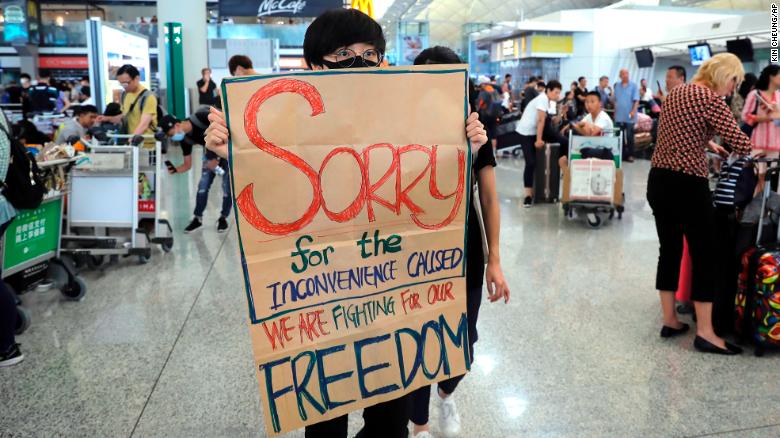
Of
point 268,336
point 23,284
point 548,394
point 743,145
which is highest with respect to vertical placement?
point 743,145

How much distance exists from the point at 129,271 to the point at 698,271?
4.12 meters

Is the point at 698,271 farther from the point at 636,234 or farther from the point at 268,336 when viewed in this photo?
the point at 636,234

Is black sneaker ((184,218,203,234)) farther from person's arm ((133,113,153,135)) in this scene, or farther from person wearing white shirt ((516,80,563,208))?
person wearing white shirt ((516,80,563,208))

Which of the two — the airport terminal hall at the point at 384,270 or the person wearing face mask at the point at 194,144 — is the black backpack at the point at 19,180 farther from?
the person wearing face mask at the point at 194,144

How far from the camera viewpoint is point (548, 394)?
2.92 metres

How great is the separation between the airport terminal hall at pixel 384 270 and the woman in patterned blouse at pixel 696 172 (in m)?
0.01

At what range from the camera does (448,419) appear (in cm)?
258

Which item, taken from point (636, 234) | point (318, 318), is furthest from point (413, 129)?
point (636, 234)

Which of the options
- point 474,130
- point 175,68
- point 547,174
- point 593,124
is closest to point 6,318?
point 474,130

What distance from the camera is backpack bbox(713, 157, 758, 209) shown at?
11.4ft

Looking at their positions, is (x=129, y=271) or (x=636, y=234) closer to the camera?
(x=129, y=271)

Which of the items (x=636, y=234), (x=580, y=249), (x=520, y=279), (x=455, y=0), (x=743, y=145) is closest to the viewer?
(x=743, y=145)

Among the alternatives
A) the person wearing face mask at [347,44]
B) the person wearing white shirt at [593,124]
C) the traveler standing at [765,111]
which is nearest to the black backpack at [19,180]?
the person wearing face mask at [347,44]

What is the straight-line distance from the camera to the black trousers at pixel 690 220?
325 centimetres
